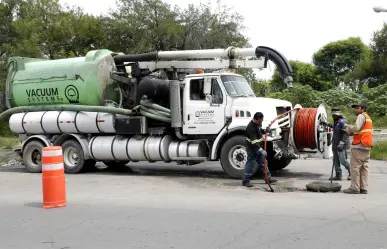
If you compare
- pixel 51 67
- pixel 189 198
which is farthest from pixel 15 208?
pixel 51 67

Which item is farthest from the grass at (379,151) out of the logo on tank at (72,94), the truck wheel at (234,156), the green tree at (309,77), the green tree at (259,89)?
the green tree at (309,77)

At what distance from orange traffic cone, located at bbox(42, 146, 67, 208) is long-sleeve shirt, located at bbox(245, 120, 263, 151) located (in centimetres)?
421

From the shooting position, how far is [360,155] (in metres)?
9.60

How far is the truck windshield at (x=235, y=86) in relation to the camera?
12586 mm

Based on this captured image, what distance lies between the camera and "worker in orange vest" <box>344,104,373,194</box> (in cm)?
954

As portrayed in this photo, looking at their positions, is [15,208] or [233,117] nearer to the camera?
[15,208]

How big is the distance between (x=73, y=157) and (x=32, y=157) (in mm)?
1527

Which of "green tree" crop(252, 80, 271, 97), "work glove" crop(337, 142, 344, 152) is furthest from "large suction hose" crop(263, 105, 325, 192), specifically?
"green tree" crop(252, 80, 271, 97)

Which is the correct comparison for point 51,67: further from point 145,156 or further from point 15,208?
point 15,208

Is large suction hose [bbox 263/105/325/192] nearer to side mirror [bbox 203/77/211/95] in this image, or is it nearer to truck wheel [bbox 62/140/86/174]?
side mirror [bbox 203/77/211/95]

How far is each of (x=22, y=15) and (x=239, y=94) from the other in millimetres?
31034

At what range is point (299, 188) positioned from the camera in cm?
1055

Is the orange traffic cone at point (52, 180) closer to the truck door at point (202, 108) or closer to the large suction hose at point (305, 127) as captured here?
the truck door at point (202, 108)

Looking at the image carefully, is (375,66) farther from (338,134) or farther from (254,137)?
(254,137)
